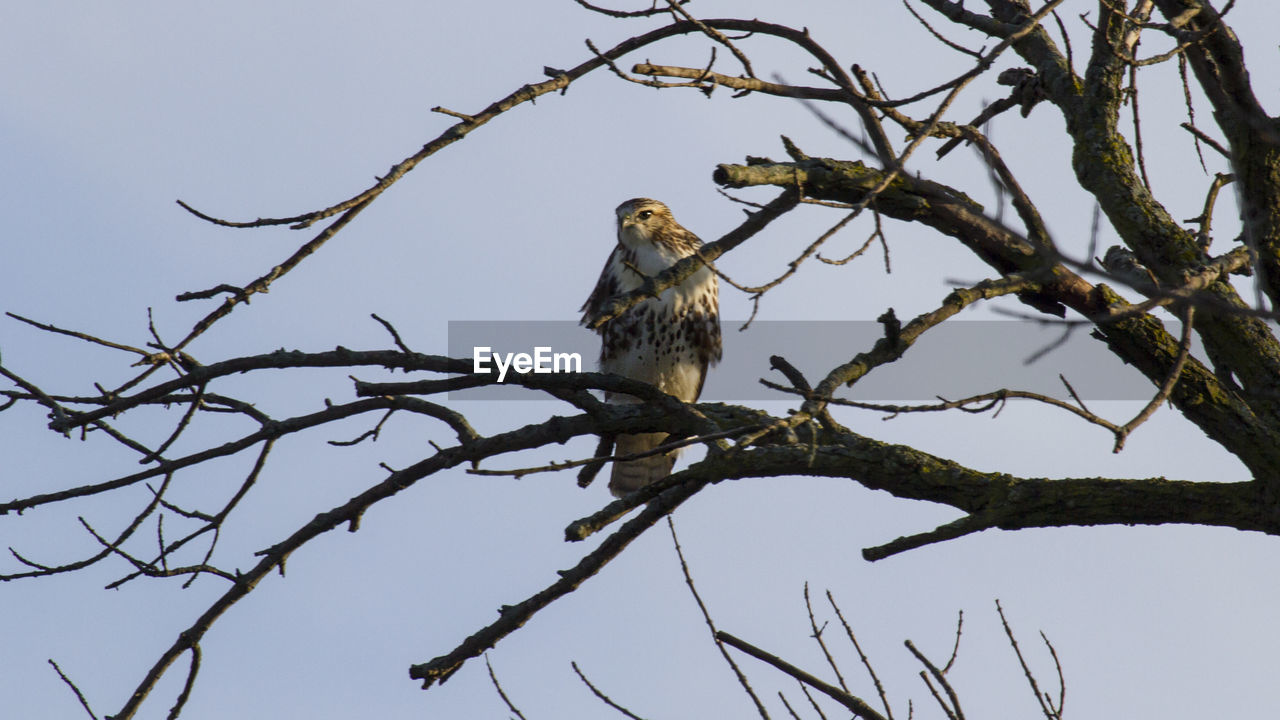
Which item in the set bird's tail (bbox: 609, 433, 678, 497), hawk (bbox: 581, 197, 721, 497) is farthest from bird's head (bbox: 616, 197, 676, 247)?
bird's tail (bbox: 609, 433, 678, 497)

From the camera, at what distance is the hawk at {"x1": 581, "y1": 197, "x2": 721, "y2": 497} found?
6086 mm

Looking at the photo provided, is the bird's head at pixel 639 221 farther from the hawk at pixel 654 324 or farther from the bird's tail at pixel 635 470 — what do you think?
the bird's tail at pixel 635 470

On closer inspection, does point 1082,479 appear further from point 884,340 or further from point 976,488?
point 884,340

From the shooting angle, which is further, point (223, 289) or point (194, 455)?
point (194, 455)

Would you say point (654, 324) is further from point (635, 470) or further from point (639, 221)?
point (635, 470)

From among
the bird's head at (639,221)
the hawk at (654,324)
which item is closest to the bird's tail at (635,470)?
the hawk at (654,324)

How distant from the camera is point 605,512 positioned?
11.3 feet

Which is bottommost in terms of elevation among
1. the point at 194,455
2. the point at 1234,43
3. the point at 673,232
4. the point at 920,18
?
the point at 194,455

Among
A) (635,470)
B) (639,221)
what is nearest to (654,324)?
(639,221)

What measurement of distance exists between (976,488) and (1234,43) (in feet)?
4.10

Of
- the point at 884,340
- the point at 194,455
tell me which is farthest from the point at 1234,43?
the point at 194,455

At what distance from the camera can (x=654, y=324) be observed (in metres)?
6.07

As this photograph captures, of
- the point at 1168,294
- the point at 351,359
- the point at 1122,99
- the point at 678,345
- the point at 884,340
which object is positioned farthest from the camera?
the point at 678,345

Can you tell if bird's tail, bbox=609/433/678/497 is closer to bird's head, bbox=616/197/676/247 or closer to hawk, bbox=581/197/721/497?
hawk, bbox=581/197/721/497
